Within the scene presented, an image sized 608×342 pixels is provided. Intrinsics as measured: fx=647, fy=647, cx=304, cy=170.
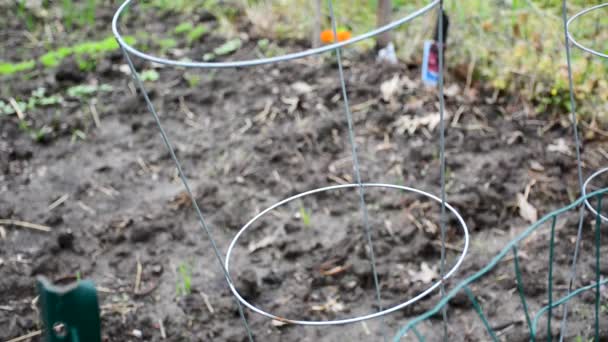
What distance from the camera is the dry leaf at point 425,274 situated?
239 centimetres

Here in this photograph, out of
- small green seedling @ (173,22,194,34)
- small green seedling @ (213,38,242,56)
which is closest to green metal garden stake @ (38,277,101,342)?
small green seedling @ (213,38,242,56)

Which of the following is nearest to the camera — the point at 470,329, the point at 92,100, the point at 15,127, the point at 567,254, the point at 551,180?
the point at 470,329

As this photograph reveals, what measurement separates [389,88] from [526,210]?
1107 mm

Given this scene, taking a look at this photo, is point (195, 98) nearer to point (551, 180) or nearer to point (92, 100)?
point (92, 100)

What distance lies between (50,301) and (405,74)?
2.96m

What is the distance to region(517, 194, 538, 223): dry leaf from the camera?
2645 mm

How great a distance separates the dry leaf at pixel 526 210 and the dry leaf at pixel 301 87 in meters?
1.38

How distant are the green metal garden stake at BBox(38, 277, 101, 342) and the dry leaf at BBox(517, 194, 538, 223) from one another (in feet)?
6.92

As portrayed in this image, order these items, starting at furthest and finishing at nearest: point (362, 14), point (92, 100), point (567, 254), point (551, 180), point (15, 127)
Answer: point (362, 14), point (92, 100), point (15, 127), point (551, 180), point (567, 254)

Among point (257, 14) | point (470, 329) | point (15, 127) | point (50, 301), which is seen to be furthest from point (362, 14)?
point (50, 301)

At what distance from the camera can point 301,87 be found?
365 centimetres

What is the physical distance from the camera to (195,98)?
12.1ft

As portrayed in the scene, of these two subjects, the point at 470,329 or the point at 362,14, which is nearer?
the point at 470,329

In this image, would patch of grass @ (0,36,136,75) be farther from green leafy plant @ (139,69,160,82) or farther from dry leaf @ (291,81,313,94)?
dry leaf @ (291,81,313,94)
